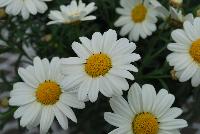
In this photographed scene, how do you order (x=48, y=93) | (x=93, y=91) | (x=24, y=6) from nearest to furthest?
(x=93, y=91), (x=48, y=93), (x=24, y=6)

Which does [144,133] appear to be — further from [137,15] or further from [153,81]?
[137,15]

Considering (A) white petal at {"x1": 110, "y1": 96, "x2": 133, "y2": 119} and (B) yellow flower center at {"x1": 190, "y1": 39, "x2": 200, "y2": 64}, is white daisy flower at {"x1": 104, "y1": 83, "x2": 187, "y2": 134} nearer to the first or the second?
(A) white petal at {"x1": 110, "y1": 96, "x2": 133, "y2": 119}

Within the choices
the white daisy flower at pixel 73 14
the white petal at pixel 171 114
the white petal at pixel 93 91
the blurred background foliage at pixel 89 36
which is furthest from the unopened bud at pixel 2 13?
the white petal at pixel 171 114

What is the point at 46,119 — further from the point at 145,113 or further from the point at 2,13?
the point at 2,13

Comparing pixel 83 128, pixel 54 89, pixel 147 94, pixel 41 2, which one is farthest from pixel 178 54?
→ pixel 83 128

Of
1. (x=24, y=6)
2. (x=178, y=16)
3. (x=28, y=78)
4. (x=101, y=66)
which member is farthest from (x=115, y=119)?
(x=24, y=6)

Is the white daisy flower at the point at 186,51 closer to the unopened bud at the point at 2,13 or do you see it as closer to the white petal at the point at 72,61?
the white petal at the point at 72,61

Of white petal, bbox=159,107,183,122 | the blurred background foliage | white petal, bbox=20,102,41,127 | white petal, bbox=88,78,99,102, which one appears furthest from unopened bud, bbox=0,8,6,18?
white petal, bbox=159,107,183,122
